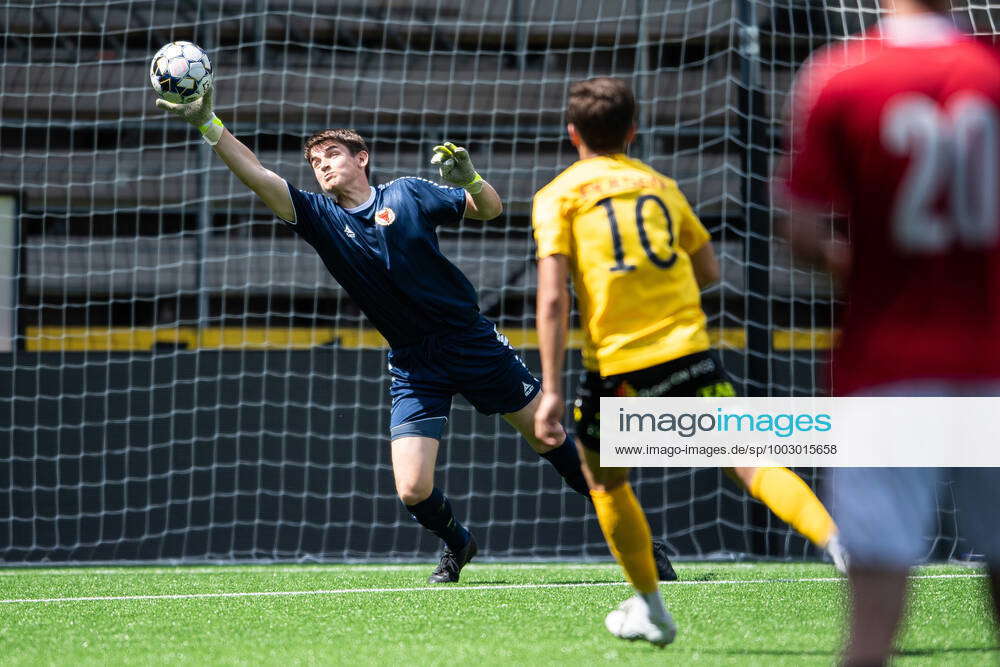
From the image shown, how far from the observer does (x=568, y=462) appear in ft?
15.7

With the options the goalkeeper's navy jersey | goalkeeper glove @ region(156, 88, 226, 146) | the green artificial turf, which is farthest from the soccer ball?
the green artificial turf

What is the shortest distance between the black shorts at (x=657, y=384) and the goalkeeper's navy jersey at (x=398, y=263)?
6.06 ft

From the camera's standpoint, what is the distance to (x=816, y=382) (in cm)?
687

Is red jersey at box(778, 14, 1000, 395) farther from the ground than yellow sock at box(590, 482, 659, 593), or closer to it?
farther from the ground

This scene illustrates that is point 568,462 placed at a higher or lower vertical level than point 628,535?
lower

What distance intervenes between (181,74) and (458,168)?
97 centimetres

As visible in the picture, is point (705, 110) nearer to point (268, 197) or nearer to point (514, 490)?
point (514, 490)

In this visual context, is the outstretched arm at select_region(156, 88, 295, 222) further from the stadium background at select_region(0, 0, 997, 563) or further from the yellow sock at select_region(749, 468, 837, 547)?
the stadium background at select_region(0, 0, 997, 563)

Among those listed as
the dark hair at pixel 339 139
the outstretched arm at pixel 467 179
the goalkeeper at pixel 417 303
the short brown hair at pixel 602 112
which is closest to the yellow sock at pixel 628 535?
the short brown hair at pixel 602 112

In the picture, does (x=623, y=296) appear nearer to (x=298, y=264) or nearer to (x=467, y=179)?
(x=467, y=179)

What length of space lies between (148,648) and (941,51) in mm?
2460

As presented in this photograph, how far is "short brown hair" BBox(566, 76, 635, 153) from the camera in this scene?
2871 mm

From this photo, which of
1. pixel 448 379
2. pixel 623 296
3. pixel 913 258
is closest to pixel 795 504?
pixel 623 296

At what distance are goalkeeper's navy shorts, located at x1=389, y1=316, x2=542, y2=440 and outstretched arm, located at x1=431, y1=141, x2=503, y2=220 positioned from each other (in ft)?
1.44
